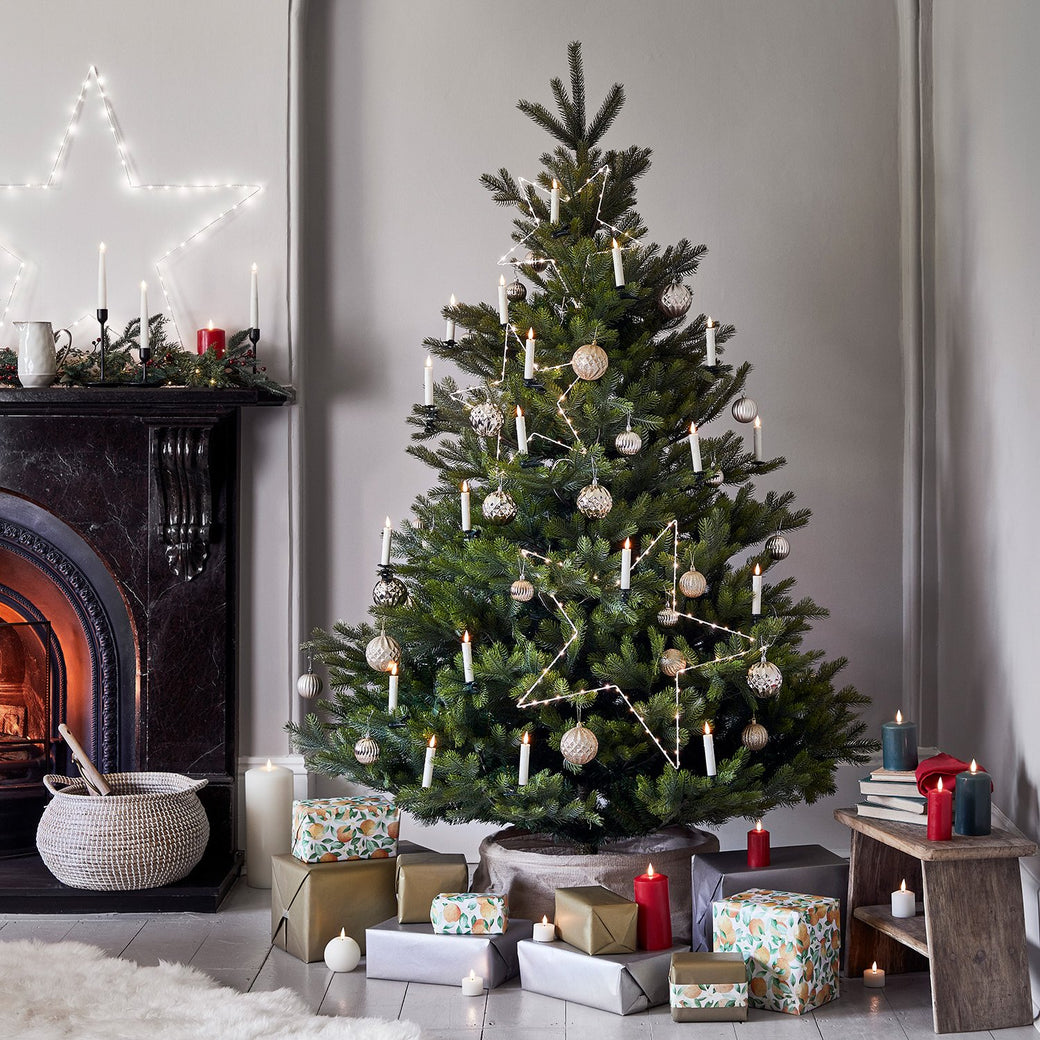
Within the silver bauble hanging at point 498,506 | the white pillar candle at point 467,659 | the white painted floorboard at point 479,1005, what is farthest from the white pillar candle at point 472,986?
the silver bauble hanging at point 498,506

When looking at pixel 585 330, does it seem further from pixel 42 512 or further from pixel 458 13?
pixel 42 512

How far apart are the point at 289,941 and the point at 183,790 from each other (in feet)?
1.98

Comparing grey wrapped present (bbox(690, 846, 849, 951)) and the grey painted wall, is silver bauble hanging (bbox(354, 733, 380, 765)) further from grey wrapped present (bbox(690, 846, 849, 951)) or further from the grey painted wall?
the grey painted wall

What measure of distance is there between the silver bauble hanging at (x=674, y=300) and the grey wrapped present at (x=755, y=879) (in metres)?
1.28

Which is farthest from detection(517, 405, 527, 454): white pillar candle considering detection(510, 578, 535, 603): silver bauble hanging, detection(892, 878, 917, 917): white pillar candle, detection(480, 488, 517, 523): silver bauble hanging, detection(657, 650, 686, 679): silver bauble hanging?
detection(892, 878, 917, 917): white pillar candle

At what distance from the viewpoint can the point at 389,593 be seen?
114 inches

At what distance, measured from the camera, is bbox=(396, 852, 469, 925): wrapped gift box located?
2.71 metres

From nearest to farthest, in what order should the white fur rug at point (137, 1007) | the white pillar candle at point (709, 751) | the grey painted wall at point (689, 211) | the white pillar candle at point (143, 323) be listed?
the white fur rug at point (137, 1007) → the white pillar candle at point (709, 751) → the white pillar candle at point (143, 323) → the grey painted wall at point (689, 211)

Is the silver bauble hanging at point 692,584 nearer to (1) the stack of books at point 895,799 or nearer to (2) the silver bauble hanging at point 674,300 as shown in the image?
(1) the stack of books at point 895,799

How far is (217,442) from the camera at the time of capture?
3529 millimetres

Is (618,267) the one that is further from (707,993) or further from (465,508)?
(707,993)

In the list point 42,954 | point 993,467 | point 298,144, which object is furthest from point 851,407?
→ point 42,954

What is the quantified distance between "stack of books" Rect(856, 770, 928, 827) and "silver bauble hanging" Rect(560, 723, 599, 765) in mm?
611

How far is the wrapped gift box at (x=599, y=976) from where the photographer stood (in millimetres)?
2479
